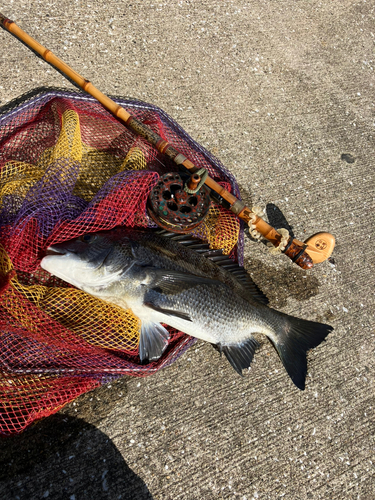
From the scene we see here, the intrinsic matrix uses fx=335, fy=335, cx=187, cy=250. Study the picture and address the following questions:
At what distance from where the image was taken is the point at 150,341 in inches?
102

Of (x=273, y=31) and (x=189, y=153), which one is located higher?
(x=273, y=31)

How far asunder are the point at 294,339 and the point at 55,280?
208 cm

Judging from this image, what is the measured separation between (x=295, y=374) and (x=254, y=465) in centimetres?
89

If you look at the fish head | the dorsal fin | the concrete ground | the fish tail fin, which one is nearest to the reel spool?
the dorsal fin

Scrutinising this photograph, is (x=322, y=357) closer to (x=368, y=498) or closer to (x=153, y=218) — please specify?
(x=368, y=498)

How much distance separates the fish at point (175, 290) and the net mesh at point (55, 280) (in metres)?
0.17

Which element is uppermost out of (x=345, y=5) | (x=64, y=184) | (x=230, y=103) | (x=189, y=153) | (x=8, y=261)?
(x=345, y=5)

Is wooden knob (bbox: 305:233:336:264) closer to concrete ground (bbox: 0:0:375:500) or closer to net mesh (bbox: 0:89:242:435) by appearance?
concrete ground (bbox: 0:0:375:500)

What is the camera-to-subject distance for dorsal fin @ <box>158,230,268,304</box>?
2818 millimetres

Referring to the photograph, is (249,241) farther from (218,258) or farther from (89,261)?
(89,261)

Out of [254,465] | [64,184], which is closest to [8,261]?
[64,184]

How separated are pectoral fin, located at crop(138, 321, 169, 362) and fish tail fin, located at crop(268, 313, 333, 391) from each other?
100 centimetres

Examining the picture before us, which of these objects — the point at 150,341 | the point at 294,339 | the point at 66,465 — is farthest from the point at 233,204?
the point at 66,465

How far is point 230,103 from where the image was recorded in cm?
423
